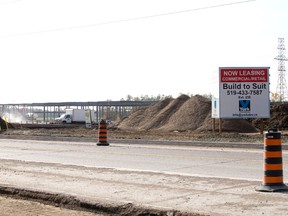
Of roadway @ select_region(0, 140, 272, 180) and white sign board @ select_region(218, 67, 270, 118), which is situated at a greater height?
white sign board @ select_region(218, 67, 270, 118)

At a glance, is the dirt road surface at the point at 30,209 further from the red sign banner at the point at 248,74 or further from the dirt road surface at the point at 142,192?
the red sign banner at the point at 248,74

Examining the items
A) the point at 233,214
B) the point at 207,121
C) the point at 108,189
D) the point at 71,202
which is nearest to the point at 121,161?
the point at 108,189

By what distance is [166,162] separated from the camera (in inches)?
653

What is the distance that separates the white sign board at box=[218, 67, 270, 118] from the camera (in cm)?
3247

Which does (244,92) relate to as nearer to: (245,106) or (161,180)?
(245,106)

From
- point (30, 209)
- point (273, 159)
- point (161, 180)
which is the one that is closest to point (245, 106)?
point (161, 180)

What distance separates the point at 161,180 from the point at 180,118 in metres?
35.3

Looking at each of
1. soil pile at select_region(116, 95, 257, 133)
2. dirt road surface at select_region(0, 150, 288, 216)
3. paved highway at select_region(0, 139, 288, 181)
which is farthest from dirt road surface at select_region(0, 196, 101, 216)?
soil pile at select_region(116, 95, 257, 133)

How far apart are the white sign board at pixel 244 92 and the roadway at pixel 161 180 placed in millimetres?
14203

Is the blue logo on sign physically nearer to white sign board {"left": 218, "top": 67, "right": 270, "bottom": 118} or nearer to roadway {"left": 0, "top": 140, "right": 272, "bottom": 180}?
white sign board {"left": 218, "top": 67, "right": 270, "bottom": 118}

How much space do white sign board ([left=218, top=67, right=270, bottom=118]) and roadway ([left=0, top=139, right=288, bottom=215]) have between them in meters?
14.2

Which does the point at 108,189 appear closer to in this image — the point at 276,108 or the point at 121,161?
the point at 121,161

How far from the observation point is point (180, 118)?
155ft

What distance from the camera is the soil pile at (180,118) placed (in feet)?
141
